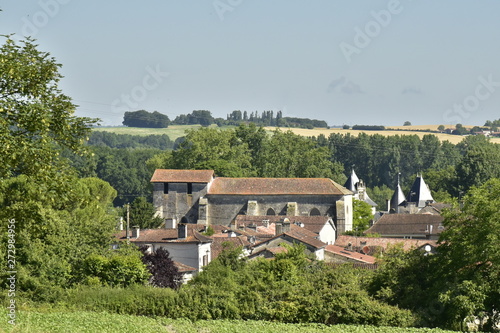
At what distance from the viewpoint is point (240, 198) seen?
223 ft

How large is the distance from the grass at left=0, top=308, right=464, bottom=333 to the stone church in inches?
1586

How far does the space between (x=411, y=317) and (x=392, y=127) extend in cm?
17503

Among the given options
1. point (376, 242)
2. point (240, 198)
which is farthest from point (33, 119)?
point (240, 198)

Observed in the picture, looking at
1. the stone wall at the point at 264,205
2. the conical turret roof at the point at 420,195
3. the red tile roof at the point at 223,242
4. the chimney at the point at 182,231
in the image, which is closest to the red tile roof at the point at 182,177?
the stone wall at the point at 264,205

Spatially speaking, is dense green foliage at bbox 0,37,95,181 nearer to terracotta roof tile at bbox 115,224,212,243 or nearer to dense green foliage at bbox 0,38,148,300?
dense green foliage at bbox 0,38,148,300

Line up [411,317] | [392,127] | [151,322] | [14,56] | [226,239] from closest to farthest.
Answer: [14,56] < [151,322] < [411,317] < [226,239] < [392,127]

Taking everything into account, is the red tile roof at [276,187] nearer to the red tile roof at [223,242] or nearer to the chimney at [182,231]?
the red tile roof at [223,242]

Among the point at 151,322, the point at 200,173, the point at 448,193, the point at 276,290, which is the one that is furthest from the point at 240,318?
the point at 448,193

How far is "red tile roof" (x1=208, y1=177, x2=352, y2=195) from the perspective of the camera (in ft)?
221

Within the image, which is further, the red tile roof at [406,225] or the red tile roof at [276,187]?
the red tile roof at [276,187]

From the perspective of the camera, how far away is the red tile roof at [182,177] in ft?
224

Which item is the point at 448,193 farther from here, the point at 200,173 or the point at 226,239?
the point at 226,239

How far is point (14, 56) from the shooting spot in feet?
66.5

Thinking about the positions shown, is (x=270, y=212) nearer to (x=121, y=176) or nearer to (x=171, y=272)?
(x=171, y=272)
